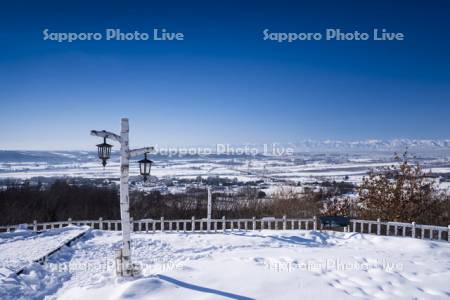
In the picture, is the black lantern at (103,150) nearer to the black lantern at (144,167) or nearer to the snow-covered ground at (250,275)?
the black lantern at (144,167)

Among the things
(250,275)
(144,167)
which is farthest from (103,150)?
(250,275)

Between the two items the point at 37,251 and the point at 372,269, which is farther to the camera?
the point at 37,251

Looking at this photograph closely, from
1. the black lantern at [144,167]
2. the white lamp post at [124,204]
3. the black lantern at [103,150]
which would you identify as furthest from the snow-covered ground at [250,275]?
the black lantern at [103,150]

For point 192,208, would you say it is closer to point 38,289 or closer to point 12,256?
point 12,256

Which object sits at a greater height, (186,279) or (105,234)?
(186,279)

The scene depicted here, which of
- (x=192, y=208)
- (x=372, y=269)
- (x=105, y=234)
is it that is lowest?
(x=192, y=208)

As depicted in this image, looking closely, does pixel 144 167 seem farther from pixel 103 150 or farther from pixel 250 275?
pixel 250 275

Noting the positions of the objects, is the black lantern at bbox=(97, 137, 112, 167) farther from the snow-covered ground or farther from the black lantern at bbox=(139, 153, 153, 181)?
the snow-covered ground

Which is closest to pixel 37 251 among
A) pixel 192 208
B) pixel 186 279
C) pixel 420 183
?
pixel 186 279

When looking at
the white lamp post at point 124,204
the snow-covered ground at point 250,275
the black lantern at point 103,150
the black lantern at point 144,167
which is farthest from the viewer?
the black lantern at point 144,167
